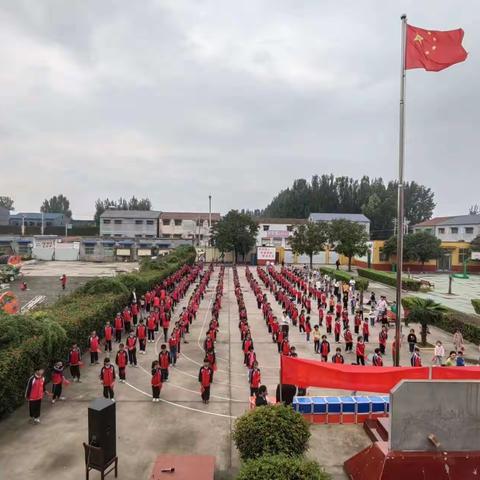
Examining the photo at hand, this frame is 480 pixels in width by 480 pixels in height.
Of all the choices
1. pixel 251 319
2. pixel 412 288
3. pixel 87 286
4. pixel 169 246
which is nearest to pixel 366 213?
pixel 169 246

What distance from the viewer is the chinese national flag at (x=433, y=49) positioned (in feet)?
33.7

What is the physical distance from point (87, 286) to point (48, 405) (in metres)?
9.02

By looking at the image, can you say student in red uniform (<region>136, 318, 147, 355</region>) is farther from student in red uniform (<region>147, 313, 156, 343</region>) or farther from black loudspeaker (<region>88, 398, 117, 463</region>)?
black loudspeaker (<region>88, 398, 117, 463</region>)

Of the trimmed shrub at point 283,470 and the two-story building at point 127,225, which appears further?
the two-story building at point 127,225

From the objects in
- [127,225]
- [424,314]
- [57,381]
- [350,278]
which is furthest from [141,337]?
[127,225]

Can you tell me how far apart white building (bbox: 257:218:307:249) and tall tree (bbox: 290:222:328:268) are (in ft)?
36.4

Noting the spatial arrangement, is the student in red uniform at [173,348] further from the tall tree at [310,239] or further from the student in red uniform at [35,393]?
the tall tree at [310,239]

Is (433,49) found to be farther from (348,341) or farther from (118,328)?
(118,328)

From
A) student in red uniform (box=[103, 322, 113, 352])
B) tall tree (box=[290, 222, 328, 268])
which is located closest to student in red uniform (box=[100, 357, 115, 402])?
student in red uniform (box=[103, 322, 113, 352])

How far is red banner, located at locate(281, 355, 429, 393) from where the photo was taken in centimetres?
841

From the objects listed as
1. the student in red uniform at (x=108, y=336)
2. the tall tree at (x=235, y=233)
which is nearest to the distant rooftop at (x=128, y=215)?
the tall tree at (x=235, y=233)

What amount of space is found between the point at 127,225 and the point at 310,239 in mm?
35435

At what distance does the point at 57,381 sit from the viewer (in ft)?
34.8

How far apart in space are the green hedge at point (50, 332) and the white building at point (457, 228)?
5492cm
